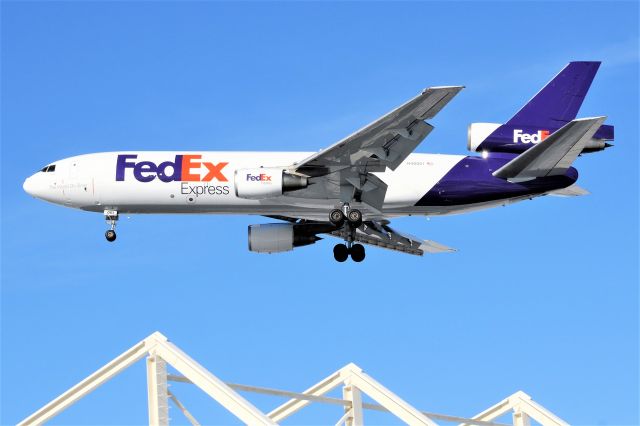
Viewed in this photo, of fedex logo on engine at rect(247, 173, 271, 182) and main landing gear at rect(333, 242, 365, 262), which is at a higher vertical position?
fedex logo on engine at rect(247, 173, 271, 182)

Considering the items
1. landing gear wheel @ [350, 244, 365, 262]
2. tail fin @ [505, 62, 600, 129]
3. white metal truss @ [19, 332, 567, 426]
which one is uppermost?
tail fin @ [505, 62, 600, 129]

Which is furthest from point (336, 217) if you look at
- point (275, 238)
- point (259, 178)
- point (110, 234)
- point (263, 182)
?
point (110, 234)

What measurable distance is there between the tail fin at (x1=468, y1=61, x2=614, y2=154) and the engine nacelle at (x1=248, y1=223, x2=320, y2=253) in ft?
27.4

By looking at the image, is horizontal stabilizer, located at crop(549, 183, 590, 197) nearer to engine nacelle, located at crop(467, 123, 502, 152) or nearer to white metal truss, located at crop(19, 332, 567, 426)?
engine nacelle, located at crop(467, 123, 502, 152)

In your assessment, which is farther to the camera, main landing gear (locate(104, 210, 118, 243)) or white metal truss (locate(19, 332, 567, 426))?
main landing gear (locate(104, 210, 118, 243))

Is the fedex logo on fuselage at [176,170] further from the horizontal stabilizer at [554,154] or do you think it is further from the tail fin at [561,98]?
the tail fin at [561,98]

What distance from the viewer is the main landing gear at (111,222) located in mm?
50688

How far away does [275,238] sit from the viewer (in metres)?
51.4

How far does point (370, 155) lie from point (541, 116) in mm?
8495

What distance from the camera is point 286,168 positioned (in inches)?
1880

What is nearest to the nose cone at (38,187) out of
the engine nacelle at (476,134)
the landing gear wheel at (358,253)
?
the landing gear wheel at (358,253)

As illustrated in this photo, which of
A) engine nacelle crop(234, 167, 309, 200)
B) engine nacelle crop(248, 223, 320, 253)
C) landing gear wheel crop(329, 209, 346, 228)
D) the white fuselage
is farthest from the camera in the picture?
engine nacelle crop(248, 223, 320, 253)

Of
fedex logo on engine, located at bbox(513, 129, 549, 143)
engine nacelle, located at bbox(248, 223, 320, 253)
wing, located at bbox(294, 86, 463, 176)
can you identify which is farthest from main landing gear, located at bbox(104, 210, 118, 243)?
fedex logo on engine, located at bbox(513, 129, 549, 143)

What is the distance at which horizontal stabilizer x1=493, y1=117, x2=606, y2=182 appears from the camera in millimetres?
44406
